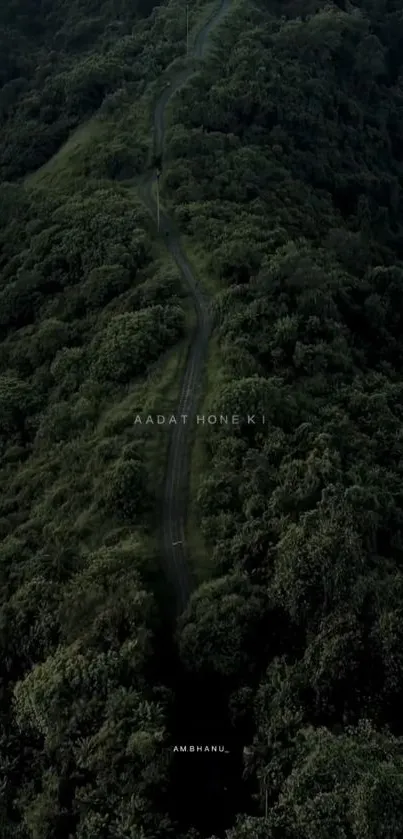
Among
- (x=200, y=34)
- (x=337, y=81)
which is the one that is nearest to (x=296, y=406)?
(x=337, y=81)

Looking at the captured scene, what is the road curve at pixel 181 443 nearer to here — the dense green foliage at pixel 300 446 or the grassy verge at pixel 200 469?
the grassy verge at pixel 200 469

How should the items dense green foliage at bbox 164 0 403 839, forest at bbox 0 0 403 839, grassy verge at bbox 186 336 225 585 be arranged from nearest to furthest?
dense green foliage at bbox 164 0 403 839
forest at bbox 0 0 403 839
grassy verge at bbox 186 336 225 585

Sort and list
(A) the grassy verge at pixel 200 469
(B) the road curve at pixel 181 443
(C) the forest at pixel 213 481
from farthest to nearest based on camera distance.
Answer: (A) the grassy verge at pixel 200 469
(B) the road curve at pixel 181 443
(C) the forest at pixel 213 481

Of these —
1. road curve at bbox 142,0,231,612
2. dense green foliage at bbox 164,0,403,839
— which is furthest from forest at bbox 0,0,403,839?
road curve at bbox 142,0,231,612

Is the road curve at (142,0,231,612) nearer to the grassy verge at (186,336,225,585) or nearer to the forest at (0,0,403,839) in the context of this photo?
the grassy verge at (186,336,225,585)

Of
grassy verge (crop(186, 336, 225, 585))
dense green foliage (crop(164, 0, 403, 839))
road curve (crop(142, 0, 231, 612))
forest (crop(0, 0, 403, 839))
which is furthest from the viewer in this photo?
grassy verge (crop(186, 336, 225, 585))

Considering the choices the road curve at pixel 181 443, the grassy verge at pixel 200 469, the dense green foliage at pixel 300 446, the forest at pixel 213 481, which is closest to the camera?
the dense green foliage at pixel 300 446

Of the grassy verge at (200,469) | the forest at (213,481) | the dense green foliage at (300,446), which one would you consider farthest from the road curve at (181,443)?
the dense green foliage at (300,446)
